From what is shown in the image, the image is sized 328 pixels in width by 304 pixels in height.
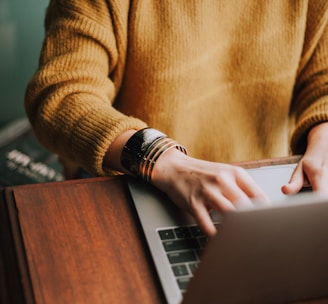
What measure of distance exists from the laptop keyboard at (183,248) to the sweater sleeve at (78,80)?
19 cm

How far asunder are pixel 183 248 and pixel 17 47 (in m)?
1.28

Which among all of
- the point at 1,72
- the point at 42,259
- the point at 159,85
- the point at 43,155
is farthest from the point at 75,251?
the point at 1,72

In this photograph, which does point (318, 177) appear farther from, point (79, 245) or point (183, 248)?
point (79, 245)

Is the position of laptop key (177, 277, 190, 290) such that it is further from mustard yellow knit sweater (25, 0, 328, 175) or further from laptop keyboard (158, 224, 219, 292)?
mustard yellow knit sweater (25, 0, 328, 175)

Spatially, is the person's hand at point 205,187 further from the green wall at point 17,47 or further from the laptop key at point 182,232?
the green wall at point 17,47

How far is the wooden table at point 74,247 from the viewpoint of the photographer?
56 centimetres

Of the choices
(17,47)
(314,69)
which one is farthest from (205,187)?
(17,47)

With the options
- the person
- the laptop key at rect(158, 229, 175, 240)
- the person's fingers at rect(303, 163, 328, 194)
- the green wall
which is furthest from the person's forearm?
the green wall

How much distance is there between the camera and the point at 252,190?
659 millimetres

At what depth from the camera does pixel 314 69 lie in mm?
1056

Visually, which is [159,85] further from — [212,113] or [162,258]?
[162,258]

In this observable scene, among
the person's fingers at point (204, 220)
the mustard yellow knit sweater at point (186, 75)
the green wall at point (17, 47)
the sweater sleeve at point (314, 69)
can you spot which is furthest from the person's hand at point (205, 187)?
the green wall at point (17, 47)

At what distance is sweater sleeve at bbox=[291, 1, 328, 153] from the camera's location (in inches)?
38.7

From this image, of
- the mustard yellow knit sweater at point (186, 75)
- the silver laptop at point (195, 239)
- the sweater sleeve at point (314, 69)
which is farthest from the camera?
the sweater sleeve at point (314, 69)
